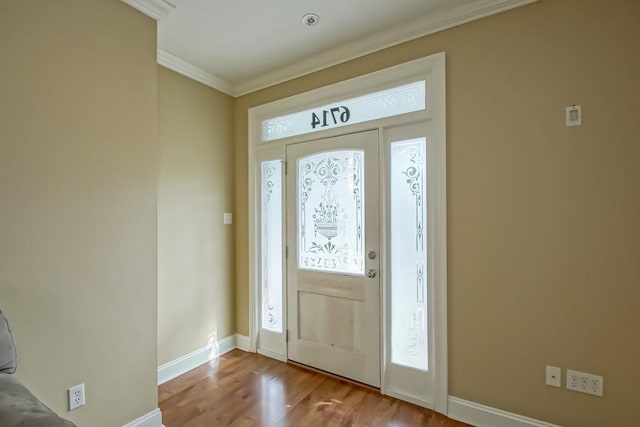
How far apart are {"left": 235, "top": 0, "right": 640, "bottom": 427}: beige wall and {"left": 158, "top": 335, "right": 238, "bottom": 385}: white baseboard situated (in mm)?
2123

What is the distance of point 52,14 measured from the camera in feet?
5.22

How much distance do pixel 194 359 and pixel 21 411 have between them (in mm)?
2000

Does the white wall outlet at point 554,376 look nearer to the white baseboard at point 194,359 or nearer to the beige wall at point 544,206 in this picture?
the beige wall at point 544,206

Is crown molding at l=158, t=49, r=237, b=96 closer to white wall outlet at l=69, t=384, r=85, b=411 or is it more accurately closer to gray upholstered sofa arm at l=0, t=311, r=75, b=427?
gray upholstered sofa arm at l=0, t=311, r=75, b=427

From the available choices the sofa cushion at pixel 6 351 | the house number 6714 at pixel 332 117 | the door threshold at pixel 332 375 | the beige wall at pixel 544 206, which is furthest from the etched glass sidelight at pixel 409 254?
the sofa cushion at pixel 6 351

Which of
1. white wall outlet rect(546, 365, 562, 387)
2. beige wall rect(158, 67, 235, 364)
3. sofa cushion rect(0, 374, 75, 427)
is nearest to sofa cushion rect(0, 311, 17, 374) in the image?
sofa cushion rect(0, 374, 75, 427)

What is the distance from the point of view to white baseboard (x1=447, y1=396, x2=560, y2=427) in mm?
1833

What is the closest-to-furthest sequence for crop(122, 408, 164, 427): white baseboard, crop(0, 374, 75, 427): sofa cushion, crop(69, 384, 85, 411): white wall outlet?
crop(0, 374, 75, 427): sofa cushion < crop(69, 384, 85, 411): white wall outlet < crop(122, 408, 164, 427): white baseboard

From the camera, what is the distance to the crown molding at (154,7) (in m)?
1.91

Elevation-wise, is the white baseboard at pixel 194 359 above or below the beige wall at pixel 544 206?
below

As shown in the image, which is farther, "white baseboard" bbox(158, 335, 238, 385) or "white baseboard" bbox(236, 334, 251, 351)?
"white baseboard" bbox(236, 334, 251, 351)

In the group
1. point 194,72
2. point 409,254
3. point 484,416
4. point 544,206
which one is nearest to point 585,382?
point 484,416

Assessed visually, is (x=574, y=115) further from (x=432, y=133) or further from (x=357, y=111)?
(x=357, y=111)

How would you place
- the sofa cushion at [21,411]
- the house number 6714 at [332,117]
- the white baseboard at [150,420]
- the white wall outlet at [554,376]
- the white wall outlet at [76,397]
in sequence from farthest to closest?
the house number 6714 at [332,117] < the white baseboard at [150,420] < the white wall outlet at [554,376] < the white wall outlet at [76,397] < the sofa cushion at [21,411]
